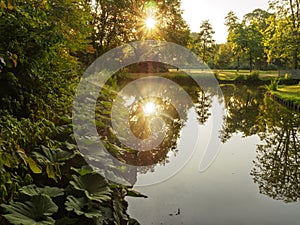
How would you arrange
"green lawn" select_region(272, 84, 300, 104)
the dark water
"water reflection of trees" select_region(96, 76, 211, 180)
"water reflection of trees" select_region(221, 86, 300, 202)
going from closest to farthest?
the dark water
"water reflection of trees" select_region(221, 86, 300, 202)
"water reflection of trees" select_region(96, 76, 211, 180)
"green lawn" select_region(272, 84, 300, 104)

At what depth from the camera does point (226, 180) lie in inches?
226

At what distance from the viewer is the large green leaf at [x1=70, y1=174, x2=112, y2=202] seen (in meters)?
2.99

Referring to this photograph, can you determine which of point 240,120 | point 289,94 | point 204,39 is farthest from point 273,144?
point 204,39

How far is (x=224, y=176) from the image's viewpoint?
234 inches

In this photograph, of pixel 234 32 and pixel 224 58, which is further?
pixel 224 58

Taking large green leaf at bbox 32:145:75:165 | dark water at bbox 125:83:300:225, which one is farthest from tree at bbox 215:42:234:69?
large green leaf at bbox 32:145:75:165

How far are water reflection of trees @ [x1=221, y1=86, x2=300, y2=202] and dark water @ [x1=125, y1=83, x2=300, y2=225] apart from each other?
15 millimetres

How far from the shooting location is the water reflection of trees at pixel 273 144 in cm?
552

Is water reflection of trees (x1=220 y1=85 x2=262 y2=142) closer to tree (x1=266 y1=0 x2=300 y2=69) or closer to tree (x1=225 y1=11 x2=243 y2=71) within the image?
tree (x1=266 y1=0 x2=300 y2=69)

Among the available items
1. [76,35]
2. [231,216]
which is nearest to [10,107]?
[231,216]

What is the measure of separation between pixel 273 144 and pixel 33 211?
7.02 meters

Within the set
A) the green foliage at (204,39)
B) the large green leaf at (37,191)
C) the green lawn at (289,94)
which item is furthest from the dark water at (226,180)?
the green foliage at (204,39)

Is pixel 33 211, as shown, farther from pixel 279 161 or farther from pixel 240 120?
pixel 240 120

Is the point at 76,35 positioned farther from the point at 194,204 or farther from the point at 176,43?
the point at 176,43
